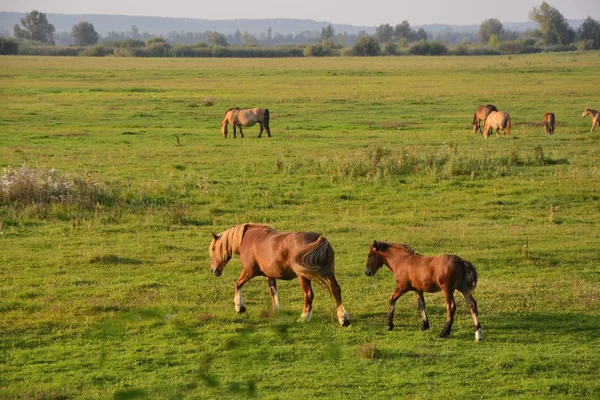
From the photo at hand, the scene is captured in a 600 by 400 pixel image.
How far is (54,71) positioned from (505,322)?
6227cm

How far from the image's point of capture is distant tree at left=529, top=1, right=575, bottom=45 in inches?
5010

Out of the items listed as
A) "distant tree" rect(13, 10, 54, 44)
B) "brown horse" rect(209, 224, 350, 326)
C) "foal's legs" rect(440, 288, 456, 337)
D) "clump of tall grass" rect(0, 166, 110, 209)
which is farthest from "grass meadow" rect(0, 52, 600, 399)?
"distant tree" rect(13, 10, 54, 44)

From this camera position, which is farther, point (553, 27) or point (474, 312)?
point (553, 27)

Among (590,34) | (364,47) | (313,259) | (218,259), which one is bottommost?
(218,259)

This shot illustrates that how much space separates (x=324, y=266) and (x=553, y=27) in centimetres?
12919

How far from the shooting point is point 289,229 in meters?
15.1

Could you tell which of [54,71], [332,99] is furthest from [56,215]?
[54,71]

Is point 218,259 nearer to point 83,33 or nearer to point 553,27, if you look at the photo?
point 553,27

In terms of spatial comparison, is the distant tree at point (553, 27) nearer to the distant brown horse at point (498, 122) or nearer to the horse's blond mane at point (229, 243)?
the distant brown horse at point (498, 122)

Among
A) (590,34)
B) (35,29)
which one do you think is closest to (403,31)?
(590,34)

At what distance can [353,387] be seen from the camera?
7672mm

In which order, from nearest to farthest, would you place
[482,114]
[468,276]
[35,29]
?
[468,276] → [482,114] → [35,29]

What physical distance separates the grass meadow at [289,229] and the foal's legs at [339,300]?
0.20m

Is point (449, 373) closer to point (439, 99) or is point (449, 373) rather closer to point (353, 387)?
point (353, 387)
